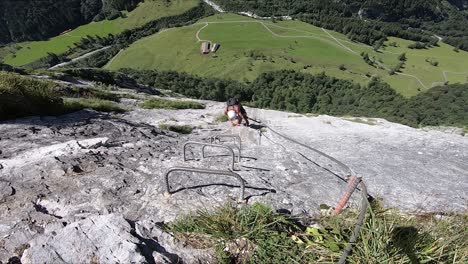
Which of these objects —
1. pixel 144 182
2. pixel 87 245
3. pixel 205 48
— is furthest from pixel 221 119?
pixel 205 48

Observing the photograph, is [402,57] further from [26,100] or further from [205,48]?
[26,100]

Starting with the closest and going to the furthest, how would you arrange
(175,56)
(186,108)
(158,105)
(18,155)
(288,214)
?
(288,214), (18,155), (158,105), (186,108), (175,56)

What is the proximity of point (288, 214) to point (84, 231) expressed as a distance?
12.1 feet

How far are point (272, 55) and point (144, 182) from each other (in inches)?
5983

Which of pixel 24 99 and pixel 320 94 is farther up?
pixel 24 99

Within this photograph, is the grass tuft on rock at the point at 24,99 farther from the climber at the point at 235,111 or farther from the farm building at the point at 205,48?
the farm building at the point at 205,48

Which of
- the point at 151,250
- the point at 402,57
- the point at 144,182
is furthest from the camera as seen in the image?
the point at 402,57

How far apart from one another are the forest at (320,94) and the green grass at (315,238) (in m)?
83.7

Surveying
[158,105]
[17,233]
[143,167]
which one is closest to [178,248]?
[17,233]

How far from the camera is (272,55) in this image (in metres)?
153

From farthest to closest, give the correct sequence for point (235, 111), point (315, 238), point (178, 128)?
point (178, 128) → point (235, 111) → point (315, 238)

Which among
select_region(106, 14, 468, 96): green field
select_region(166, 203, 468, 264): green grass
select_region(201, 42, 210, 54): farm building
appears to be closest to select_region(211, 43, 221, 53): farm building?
select_region(201, 42, 210, 54): farm building

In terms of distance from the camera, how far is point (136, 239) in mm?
5086

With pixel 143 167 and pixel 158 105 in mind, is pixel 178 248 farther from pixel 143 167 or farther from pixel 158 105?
pixel 158 105
